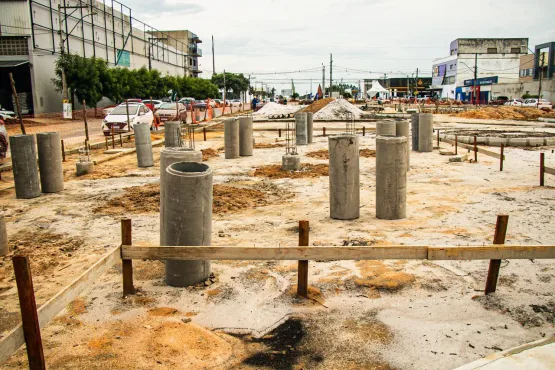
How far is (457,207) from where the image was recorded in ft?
29.6

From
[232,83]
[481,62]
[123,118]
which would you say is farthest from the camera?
[232,83]

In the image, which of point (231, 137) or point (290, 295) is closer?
point (290, 295)

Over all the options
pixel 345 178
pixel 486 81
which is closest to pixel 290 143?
pixel 345 178

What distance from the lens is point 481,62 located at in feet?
293

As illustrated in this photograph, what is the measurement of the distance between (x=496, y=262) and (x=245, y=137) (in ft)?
41.2

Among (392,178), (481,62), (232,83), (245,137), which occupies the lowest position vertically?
(392,178)

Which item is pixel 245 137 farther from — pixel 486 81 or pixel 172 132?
pixel 486 81

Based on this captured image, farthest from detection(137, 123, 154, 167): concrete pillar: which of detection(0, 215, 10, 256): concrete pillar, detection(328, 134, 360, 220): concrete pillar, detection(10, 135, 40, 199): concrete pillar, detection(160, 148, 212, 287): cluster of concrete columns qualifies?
detection(160, 148, 212, 287): cluster of concrete columns

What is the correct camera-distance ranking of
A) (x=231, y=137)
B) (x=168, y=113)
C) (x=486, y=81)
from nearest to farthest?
(x=231, y=137) → (x=168, y=113) → (x=486, y=81)

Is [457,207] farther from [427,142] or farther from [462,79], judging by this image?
[462,79]

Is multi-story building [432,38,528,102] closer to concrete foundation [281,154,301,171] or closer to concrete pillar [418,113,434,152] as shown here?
concrete pillar [418,113,434,152]

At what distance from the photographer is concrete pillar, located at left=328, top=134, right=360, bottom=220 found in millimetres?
8320

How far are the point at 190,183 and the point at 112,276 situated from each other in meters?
1.50

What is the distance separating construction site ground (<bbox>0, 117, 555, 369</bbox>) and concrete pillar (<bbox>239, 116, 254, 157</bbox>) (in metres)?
7.24
